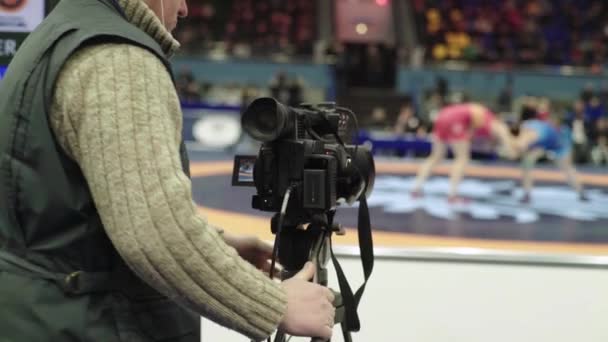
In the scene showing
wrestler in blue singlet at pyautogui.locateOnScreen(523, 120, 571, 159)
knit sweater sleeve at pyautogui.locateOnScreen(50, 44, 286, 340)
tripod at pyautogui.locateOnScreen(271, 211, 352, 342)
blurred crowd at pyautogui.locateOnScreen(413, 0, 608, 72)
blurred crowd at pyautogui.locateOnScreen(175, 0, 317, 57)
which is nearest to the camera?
knit sweater sleeve at pyautogui.locateOnScreen(50, 44, 286, 340)

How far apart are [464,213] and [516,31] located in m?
14.5

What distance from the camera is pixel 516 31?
20625 mm

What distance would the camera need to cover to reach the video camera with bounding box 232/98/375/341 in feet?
4.75

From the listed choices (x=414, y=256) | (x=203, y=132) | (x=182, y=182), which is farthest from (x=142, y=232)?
(x=203, y=132)

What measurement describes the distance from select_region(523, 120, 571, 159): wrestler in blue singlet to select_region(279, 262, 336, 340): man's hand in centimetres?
777

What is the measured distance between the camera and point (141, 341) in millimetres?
1311

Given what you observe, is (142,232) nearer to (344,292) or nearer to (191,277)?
(191,277)

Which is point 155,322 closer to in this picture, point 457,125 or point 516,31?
point 457,125

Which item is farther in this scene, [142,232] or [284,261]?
[284,261]

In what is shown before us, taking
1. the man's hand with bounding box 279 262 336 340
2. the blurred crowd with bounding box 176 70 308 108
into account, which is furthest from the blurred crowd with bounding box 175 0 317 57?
the man's hand with bounding box 279 262 336 340

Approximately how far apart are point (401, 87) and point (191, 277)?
53.9ft

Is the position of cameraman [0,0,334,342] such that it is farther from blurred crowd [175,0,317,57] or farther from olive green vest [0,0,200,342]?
blurred crowd [175,0,317,57]

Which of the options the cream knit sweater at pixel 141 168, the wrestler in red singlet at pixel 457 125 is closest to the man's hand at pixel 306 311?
the cream knit sweater at pixel 141 168

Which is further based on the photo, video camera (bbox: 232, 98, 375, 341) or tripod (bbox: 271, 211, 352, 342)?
tripod (bbox: 271, 211, 352, 342)
